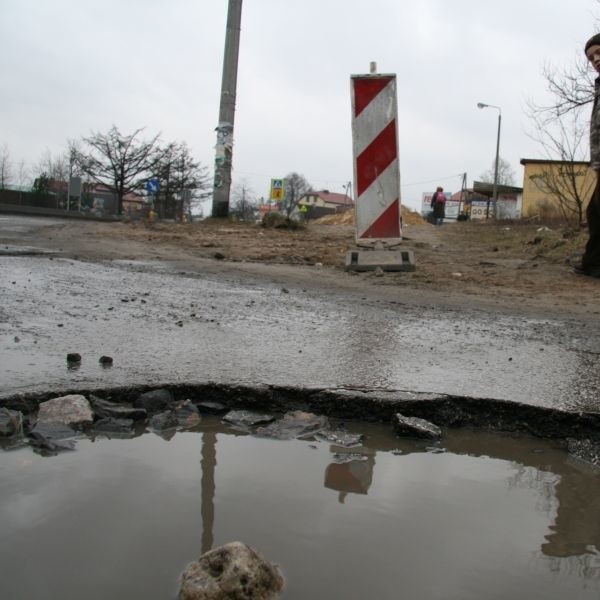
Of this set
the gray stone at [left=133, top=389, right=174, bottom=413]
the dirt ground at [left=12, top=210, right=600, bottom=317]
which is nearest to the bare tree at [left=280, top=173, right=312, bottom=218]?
the dirt ground at [left=12, top=210, right=600, bottom=317]

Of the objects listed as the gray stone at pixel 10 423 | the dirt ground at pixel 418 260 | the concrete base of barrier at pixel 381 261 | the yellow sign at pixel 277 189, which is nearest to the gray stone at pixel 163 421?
the gray stone at pixel 10 423

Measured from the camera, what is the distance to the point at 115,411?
2.12 m

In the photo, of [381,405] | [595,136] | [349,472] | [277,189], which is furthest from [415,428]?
[277,189]

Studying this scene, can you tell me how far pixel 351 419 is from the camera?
2.27 m

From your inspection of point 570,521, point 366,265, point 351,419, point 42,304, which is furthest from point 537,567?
point 366,265

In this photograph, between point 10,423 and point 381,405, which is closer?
point 10,423

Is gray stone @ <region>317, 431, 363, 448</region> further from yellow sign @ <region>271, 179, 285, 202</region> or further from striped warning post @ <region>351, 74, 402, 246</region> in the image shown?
yellow sign @ <region>271, 179, 285, 202</region>

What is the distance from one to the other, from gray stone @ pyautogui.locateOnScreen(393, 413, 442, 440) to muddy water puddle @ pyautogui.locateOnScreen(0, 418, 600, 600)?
47 mm

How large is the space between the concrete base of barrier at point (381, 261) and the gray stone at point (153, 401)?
12.4 feet

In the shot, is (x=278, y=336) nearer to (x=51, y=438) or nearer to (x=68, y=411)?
(x=68, y=411)

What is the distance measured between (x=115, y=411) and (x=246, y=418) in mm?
458

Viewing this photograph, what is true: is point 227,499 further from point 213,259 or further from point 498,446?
point 213,259

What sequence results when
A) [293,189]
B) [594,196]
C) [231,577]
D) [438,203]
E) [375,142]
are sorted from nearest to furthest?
[231,577], [594,196], [375,142], [438,203], [293,189]

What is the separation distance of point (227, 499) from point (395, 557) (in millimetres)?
460
